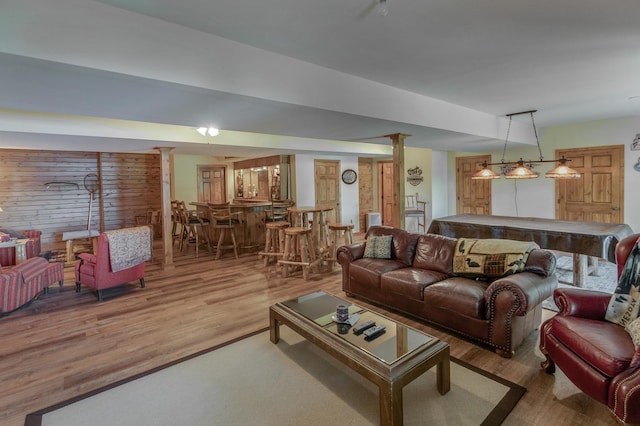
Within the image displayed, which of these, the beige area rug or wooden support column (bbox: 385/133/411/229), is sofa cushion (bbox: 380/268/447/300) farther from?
wooden support column (bbox: 385/133/411/229)

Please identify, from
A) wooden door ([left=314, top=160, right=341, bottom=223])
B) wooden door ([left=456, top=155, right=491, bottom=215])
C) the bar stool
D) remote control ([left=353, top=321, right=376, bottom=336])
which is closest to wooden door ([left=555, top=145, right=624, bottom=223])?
wooden door ([left=456, top=155, right=491, bottom=215])

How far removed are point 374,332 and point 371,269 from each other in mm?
1505

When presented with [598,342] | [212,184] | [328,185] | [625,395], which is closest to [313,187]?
[328,185]

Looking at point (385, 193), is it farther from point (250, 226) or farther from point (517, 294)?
point (517, 294)

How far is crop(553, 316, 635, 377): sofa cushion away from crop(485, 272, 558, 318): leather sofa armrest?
295 mm

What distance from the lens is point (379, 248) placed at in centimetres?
414

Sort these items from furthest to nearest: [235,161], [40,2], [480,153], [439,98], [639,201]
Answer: [235,161], [480,153], [639,201], [439,98], [40,2]

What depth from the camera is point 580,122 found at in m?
6.24

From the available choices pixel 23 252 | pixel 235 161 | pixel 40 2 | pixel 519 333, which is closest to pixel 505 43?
pixel 519 333

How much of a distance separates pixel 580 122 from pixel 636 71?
3.26 meters

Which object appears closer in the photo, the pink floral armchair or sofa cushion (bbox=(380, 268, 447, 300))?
sofa cushion (bbox=(380, 268, 447, 300))

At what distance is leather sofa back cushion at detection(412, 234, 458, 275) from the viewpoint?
3562mm

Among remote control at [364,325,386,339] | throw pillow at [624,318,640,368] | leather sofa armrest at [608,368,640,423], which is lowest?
leather sofa armrest at [608,368,640,423]

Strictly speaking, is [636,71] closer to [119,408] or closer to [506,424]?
[506,424]
